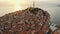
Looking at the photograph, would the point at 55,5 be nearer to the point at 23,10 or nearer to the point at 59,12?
the point at 59,12

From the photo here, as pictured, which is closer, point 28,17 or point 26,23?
point 26,23

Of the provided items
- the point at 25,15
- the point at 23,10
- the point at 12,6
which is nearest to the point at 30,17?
the point at 25,15

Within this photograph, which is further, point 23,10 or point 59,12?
point 59,12

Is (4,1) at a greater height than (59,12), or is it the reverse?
(4,1)

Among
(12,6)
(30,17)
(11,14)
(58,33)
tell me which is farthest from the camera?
(12,6)

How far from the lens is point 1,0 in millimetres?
1989

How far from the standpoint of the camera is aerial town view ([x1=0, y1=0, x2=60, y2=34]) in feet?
5.15

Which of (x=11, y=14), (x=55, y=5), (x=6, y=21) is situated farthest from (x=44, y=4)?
(x=6, y=21)

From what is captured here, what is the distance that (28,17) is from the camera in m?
1.77

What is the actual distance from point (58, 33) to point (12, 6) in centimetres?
70

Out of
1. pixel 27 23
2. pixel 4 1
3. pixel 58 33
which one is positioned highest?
pixel 4 1

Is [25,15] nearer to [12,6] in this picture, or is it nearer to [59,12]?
[12,6]

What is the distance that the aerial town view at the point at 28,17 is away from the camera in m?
1.57

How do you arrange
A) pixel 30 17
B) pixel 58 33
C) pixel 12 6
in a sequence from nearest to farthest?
pixel 58 33 < pixel 30 17 < pixel 12 6
